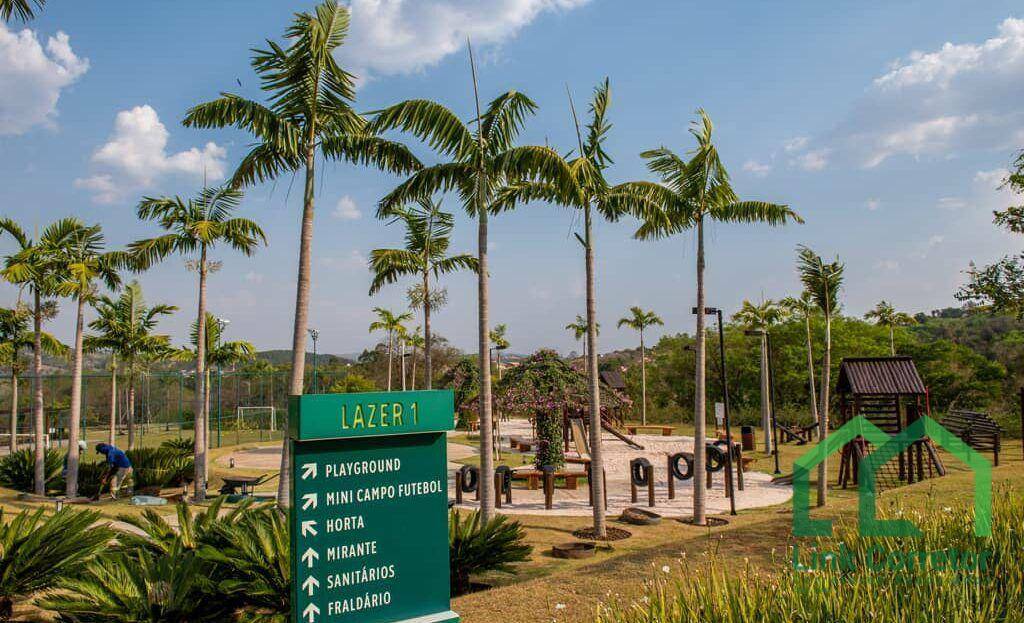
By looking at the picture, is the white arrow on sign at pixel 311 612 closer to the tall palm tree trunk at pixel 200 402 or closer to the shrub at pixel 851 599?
the shrub at pixel 851 599

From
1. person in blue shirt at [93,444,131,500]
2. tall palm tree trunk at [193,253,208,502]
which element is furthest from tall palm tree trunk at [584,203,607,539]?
person in blue shirt at [93,444,131,500]

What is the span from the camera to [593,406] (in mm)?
11281

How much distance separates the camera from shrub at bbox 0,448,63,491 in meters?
17.9

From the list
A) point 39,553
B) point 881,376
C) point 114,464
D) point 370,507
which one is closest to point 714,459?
point 881,376

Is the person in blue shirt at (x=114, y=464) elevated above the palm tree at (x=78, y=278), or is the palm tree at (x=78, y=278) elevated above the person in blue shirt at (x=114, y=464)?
the palm tree at (x=78, y=278)

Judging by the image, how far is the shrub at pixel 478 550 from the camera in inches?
318

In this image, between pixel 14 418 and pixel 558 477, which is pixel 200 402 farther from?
pixel 558 477

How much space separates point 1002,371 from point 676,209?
112 ft

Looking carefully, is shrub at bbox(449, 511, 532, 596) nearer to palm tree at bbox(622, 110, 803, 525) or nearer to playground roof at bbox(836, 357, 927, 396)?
palm tree at bbox(622, 110, 803, 525)

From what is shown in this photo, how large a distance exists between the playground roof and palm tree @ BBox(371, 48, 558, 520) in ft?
38.7

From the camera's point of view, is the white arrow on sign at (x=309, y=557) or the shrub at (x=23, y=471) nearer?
the white arrow on sign at (x=309, y=557)

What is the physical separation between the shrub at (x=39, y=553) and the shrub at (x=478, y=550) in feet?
12.7

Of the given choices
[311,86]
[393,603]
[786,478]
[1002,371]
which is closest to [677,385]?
[1002,371]

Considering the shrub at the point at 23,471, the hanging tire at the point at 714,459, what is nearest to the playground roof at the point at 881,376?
the hanging tire at the point at 714,459
